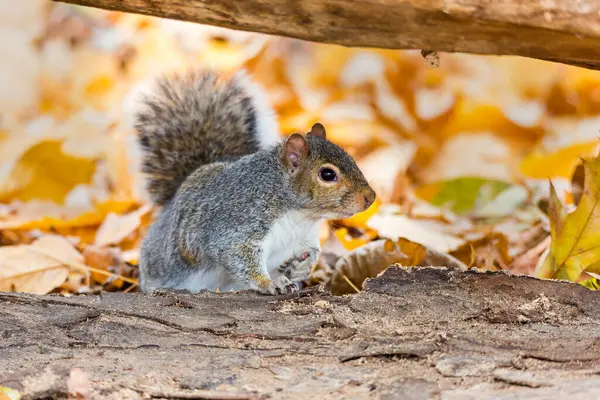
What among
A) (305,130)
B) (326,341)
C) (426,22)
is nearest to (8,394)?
(326,341)

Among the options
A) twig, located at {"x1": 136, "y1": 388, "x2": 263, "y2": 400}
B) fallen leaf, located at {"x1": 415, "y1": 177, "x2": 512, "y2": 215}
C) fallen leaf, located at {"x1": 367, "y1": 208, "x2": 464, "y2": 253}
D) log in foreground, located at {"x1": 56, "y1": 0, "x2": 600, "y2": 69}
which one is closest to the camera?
twig, located at {"x1": 136, "y1": 388, "x2": 263, "y2": 400}

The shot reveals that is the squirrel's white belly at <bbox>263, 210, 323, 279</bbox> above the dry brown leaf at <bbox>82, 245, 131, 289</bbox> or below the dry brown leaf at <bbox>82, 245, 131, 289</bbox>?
above

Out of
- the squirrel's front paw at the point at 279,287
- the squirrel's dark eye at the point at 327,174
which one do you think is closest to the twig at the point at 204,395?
the squirrel's front paw at the point at 279,287

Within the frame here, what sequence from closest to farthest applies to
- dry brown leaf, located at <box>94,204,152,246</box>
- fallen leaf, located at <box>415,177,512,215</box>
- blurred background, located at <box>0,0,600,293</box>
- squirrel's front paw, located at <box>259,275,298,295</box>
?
squirrel's front paw, located at <box>259,275,298,295</box>, blurred background, located at <box>0,0,600,293</box>, dry brown leaf, located at <box>94,204,152,246</box>, fallen leaf, located at <box>415,177,512,215</box>

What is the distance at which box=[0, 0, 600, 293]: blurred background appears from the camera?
2.85 metres

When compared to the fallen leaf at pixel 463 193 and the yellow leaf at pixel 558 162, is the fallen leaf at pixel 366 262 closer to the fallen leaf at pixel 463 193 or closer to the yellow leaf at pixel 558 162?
the fallen leaf at pixel 463 193

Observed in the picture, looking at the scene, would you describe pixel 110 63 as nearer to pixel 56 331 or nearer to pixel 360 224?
pixel 360 224

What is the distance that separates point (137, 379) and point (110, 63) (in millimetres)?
3348

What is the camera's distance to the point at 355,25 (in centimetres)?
167

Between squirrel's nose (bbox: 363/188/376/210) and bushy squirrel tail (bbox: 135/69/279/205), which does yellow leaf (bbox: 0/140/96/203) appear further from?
squirrel's nose (bbox: 363/188/376/210)

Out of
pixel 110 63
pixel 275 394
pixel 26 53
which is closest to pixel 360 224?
pixel 275 394

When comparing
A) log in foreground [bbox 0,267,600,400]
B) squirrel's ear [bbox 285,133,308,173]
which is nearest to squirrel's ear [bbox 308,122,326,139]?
squirrel's ear [bbox 285,133,308,173]

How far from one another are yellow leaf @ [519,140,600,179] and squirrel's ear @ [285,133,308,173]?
1.66 meters

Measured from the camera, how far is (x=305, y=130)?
13.5 ft
